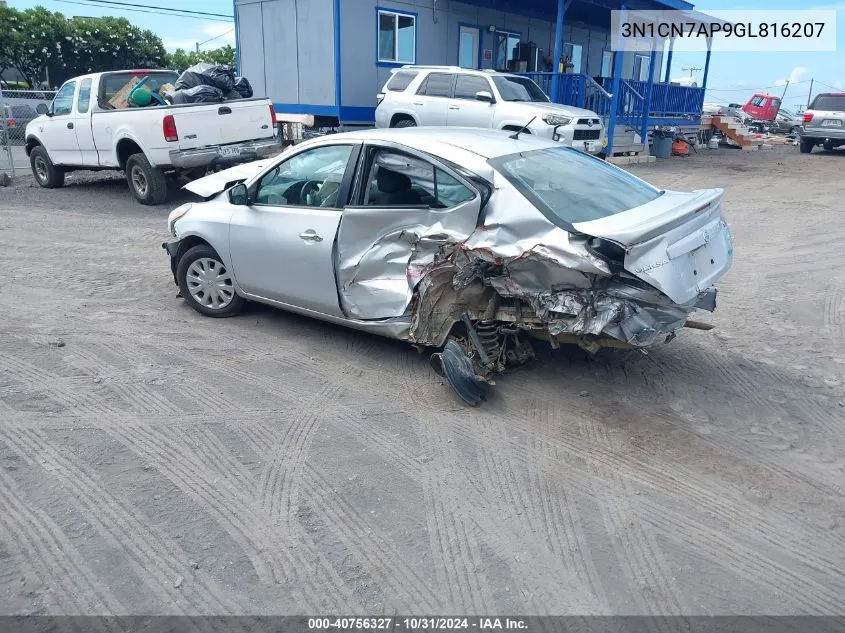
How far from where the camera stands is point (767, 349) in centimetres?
535

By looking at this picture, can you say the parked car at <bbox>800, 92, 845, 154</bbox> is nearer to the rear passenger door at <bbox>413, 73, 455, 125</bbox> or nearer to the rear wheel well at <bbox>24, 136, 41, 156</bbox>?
the rear passenger door at <bbox>413, 73, 455, 125</bbox>

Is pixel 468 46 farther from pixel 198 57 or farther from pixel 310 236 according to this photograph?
pixel 198 57

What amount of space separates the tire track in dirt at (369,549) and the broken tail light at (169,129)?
8.13m

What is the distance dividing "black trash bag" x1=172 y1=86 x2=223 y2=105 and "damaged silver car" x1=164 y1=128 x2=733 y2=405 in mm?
6017

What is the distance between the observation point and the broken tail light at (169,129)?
1024 centimetres

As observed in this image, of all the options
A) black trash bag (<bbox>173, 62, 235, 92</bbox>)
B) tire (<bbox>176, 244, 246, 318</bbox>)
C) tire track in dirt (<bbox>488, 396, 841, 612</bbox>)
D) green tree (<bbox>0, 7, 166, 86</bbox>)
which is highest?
green tree (<bbox>0, 7, 166, 86</bbox>)

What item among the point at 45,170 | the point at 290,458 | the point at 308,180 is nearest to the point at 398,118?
the point at 45,170

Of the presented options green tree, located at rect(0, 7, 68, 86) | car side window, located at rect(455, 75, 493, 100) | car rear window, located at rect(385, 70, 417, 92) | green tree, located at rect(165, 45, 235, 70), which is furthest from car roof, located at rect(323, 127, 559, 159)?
green tree, located at rect(165, 45, 235, 70)

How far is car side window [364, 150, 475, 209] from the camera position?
180 inches

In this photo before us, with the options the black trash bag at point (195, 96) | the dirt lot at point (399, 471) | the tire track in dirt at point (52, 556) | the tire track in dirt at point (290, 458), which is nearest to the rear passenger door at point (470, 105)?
the black trash bag at point (195, 96)

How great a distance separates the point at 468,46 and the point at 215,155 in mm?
11380

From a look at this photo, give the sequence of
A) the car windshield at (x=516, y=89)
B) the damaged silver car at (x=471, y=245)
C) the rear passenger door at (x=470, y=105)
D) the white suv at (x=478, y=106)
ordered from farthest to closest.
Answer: the car windshield at (x=516, y=89)
the rear passenger door at (x=470, y=105)
the white suv at (x=478, y=106)
the damaged silver car at (x=471, y=245)

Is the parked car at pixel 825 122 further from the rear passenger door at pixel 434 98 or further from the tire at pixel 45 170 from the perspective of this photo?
the tire at pixel 45 170

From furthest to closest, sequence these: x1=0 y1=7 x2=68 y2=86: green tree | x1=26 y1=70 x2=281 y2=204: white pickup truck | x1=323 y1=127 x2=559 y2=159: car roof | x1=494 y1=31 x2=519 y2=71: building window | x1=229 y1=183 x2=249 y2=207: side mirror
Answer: x1=0 y1=7 x2=68 y2=86: green tree → x1=494 y1=31 x2=519 y2=71: building window → x1=26 y1=70 x2=281 y2=204: white pickup truck → x1=229 y1=183 x2=249 y2=207: side mirror → x1=323 y1=127 x2=559 y2=159: car roof
